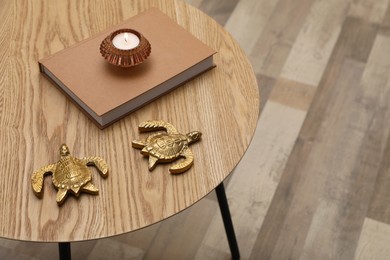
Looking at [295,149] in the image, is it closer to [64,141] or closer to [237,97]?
[237,97]

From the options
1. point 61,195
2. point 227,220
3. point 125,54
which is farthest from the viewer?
point 227,220

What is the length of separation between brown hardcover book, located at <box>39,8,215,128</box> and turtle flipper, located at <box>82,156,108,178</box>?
2.7 inches

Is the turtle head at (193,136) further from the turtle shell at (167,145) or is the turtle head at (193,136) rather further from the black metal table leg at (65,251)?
the black metal table leg at (65,251)

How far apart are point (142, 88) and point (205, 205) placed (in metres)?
0.52

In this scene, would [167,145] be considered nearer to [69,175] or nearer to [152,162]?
[152,162]

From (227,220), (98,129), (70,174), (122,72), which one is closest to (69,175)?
(70,174)

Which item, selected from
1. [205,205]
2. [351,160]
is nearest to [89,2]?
[205,205]

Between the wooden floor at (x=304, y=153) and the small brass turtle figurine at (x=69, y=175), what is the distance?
48cm

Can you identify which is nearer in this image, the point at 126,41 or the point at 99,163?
the point at 99,163

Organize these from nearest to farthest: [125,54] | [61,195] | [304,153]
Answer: [61,195], [125,54], [304,153]

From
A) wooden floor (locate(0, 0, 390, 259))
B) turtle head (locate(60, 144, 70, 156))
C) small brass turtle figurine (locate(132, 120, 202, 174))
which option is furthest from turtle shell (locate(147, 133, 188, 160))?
wooden floor (locate(0, 0, 390, 259))

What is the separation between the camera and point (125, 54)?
92 cm

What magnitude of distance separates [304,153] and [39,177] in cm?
83

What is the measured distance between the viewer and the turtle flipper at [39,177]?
797 millimetres
